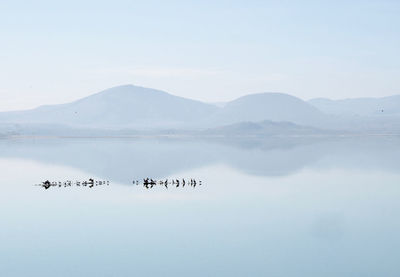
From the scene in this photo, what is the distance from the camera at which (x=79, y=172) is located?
11856cm

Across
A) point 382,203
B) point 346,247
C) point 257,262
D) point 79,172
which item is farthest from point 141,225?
point 79,172

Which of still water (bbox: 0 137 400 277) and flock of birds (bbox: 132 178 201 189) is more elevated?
flock of birds (bbox: 132 178 201 189)

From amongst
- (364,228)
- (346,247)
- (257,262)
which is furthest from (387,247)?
(257,262)

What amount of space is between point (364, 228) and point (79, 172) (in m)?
77.4

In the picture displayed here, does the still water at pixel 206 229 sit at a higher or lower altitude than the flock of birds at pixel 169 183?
lower

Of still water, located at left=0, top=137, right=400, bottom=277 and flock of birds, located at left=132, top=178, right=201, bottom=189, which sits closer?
still water, located at left=0, top=137, right=400, bottom=277

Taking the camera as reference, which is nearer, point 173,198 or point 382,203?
point 382,203

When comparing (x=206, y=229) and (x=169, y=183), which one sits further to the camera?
(x=169, y=183)

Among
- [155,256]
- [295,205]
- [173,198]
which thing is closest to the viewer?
[155,256]

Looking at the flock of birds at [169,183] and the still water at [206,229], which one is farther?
the flock of birds at [169,183]

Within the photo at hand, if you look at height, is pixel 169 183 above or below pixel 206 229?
above

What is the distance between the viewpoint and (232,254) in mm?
44781

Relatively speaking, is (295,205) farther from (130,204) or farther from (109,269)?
(109,269)

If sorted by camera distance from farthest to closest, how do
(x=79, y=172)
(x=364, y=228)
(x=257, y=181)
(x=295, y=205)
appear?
(x=79, y=172)
(x=257, y=181)
(x=295, y=205)
(x=364, y=228)
